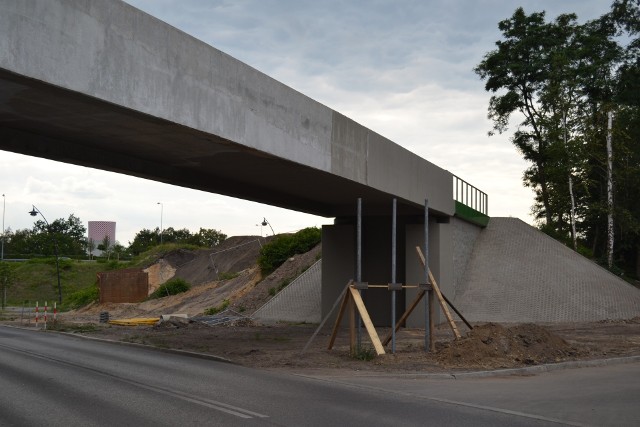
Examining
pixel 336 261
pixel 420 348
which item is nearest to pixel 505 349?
pixel 420 348

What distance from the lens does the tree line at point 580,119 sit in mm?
41594

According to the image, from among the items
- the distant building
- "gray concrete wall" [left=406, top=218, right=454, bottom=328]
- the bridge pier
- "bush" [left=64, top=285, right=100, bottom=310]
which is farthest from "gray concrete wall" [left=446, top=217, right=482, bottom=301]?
the distant building

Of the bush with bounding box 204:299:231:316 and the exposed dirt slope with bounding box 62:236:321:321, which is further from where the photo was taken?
the exposed dirt slope with bounding box 62:236:321:321

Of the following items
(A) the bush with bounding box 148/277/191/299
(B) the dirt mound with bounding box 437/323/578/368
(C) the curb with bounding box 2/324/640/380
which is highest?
(A) the bush with bounding box 148/277/191/299

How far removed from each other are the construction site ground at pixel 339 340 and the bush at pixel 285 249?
1029 mm

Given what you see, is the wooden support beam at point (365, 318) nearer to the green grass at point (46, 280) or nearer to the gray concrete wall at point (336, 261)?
the gray concrete wall at point (336, 261)

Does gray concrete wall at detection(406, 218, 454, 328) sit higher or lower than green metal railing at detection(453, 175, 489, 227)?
lower

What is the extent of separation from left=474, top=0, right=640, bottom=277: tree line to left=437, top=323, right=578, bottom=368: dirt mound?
23948mm

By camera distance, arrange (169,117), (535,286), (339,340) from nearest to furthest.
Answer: (169,117) → (339,340) → (535,286)

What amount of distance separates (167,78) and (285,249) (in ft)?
101

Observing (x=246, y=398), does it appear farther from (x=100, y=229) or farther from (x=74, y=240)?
(x=100, y=229)

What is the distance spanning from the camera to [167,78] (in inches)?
524

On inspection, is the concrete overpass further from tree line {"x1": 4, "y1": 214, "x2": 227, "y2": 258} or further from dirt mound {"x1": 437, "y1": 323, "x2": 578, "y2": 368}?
tree line {"x1": 4, "y1": 214, "x2": 227, "y2": 258}

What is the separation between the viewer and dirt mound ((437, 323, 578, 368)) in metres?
16.2
